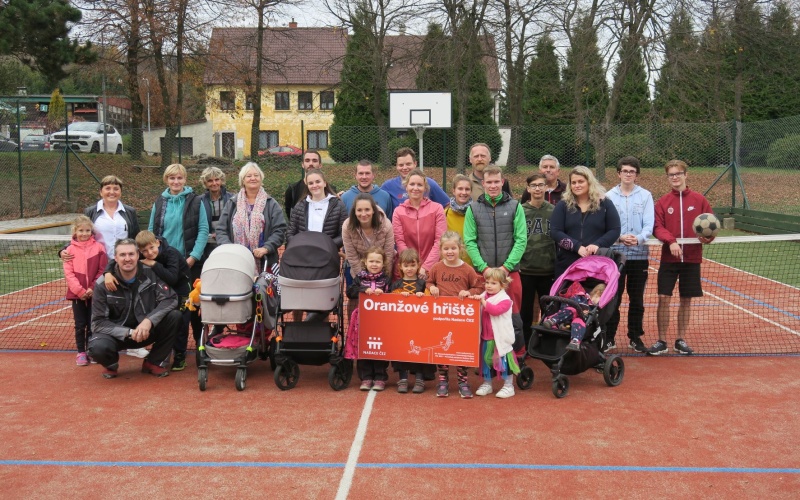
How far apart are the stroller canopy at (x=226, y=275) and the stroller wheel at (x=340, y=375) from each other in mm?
988

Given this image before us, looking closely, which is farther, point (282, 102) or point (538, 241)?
point (282, 102)

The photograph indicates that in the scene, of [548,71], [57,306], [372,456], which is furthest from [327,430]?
[548,71]

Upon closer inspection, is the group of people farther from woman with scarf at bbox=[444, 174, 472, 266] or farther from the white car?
the white car

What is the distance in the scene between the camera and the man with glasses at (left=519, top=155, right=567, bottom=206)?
7.50 m

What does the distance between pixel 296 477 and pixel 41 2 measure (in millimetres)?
17945

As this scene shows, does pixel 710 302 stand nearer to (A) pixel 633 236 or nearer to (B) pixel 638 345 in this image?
(B) pixel 638 345

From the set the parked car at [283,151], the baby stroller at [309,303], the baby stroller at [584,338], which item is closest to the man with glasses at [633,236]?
the baby stroller at [584,338]

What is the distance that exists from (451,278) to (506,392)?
1039 millimetres

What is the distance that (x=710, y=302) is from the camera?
1058 cm

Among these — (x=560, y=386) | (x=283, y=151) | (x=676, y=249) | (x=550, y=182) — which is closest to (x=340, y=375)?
(x=560, y=386)

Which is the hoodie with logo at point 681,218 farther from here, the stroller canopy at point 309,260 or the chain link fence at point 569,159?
the chain link fence at point 569,159

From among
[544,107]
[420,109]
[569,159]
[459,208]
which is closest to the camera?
[459,208]

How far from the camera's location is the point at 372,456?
5.01m

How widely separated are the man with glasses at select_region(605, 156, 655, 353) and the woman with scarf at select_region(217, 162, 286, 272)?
10.2ft
